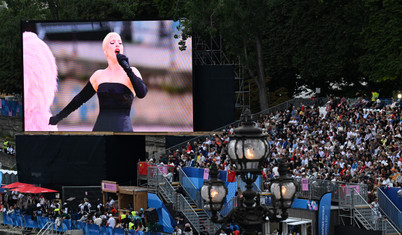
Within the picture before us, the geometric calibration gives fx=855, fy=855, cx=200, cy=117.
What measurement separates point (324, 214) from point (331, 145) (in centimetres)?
589

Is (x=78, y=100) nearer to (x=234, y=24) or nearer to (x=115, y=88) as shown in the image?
(x=115, y=88)

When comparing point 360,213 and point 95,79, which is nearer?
point 360,213

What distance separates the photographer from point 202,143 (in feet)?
160

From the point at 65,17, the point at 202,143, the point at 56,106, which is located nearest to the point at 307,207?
the point at 202,143

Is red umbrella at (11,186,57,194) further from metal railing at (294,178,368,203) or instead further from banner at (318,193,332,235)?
banner at (318,193,332,235)

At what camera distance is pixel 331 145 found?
133ft

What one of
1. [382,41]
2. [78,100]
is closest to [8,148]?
[78,100]

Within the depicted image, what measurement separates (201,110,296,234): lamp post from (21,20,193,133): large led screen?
36057 mm

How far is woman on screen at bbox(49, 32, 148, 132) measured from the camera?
52156 millimetres

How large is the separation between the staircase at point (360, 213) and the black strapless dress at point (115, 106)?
19.7 meters

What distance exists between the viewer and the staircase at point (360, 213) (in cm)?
3397

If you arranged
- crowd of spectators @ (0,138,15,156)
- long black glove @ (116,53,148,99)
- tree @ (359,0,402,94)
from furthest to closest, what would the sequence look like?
crowd of spectators @ (0,138,15,156) → long black glove @ (116,53,148,99) → tree @ (359,0,402,94)

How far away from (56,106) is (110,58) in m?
4.66

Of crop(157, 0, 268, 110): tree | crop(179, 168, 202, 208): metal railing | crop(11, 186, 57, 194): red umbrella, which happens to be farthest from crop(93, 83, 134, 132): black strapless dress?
crop(179, 168, 202, 208): metal railing
